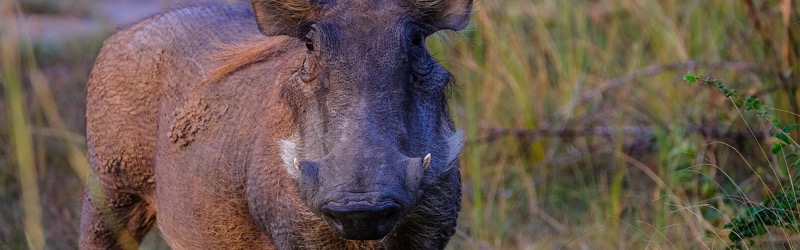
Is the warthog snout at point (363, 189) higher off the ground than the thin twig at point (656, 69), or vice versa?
the warthog snout at point (363, 189)

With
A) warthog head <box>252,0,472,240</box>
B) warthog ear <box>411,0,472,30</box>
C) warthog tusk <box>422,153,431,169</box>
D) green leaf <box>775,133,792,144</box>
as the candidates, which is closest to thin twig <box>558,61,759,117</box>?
green leaf <box>775,133,792,144</box>

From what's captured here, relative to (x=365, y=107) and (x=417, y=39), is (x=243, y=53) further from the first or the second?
(x=365, y=107)

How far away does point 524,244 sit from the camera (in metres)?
5.33

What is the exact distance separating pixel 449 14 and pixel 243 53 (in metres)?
0.73

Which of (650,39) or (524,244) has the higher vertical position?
(650,39)

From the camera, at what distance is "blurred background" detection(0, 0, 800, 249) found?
16.5ft

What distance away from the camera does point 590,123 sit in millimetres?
6090

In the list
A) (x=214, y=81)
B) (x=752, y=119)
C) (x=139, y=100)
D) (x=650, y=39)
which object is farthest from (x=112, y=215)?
(x=650, y=39)

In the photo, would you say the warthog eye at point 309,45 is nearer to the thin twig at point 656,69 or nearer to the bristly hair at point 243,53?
the bristly hair at point 243,53

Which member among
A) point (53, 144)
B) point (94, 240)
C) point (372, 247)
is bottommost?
point (53, 144)

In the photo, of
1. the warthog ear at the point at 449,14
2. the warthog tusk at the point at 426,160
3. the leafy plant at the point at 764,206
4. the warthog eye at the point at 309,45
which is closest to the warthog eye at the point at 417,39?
the warthog ear at the point at 449,14

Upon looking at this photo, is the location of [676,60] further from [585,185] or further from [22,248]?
[22,248]

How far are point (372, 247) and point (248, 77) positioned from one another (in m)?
0.75

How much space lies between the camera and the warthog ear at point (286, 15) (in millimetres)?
3215
